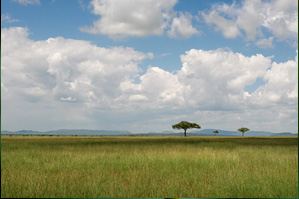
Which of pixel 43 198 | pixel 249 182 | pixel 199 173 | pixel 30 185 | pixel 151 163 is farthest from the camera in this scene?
pixel 151 163

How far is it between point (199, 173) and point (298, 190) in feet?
14.0

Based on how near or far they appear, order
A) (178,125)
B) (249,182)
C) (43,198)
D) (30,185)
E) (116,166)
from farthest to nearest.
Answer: (178,125) → (116,166) → (249,182) → (30,185) → (43,198)

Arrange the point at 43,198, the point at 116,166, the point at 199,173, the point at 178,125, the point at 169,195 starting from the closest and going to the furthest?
the point at 43,198, the point at 169,195, the point at 199,173, the point at 116,166, the point at 178,125

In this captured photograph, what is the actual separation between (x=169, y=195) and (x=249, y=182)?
11.6 feet

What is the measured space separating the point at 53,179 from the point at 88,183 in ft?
6.31

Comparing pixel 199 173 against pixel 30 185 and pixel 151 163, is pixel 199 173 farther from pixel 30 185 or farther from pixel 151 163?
pixel 30 185

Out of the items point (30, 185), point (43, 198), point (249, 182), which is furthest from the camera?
point (249, 182)

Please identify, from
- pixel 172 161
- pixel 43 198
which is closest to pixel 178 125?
pixel 172 161

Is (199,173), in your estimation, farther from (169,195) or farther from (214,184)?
(169,195)

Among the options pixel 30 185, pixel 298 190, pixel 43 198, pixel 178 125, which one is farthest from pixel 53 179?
pixel 178 125

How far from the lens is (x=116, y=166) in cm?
1474

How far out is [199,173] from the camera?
40.4 feet

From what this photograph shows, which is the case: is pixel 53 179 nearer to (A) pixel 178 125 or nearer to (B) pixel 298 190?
(B) pixel 298 190

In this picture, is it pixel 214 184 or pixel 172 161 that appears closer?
pixel 214 184
